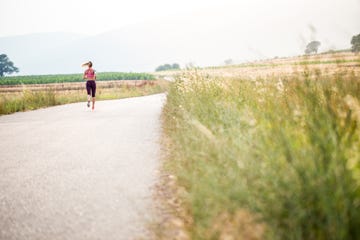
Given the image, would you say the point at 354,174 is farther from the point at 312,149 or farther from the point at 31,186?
the point at 31,186

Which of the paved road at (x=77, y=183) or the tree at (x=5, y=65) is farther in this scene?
the tree at (x=5, y=65)

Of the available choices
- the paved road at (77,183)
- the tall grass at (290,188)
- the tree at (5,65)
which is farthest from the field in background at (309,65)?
the tree at (5,65)

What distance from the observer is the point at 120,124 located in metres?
10.3

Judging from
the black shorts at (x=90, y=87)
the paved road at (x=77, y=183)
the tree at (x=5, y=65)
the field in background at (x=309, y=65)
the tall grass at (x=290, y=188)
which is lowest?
the paved road at (x=77, y=183)

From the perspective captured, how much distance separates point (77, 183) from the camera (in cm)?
490

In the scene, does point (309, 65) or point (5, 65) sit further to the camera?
point (5, 65)

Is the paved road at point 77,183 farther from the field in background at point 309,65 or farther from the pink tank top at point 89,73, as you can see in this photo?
the pink tank top at point 89,73

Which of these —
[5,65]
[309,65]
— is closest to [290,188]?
[309,65]

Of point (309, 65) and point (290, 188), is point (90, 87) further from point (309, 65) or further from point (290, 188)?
point (290, 188)

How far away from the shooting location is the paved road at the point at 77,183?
355 cm

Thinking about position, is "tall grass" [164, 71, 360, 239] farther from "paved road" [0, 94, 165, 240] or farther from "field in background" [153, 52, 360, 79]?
"paved road" [0, 94, 165, 240]

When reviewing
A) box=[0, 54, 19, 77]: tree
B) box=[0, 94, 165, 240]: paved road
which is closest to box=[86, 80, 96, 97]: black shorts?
box=[0, 94, 165, 240]: paved road

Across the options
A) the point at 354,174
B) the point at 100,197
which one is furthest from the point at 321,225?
the point at 100,197

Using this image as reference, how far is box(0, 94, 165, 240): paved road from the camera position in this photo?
3.55 metres
